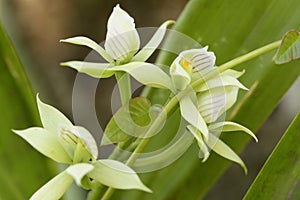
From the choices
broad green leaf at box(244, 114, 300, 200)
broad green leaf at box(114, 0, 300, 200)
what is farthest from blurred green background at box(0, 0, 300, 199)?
broad green leaf at box(244, 114, 300, 200)

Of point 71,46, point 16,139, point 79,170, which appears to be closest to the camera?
point 79,170

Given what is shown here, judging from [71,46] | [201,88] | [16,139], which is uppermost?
[201,88]

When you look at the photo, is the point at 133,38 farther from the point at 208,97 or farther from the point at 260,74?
the point at 260,74

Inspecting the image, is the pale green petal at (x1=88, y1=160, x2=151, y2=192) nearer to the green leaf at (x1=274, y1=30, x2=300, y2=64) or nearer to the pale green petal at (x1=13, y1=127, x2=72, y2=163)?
the pale green petal at (x1=13, y1=127, x2=72, y2=163)

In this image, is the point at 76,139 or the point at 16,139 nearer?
the point at 76,139

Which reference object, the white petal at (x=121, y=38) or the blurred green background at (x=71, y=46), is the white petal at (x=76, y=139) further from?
the blurred green background at (x=71, y=46)

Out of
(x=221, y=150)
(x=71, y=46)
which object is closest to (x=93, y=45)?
(x=221, y=150)

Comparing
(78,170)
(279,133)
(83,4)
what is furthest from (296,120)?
(83,4)

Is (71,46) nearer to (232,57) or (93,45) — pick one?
(232,57)
